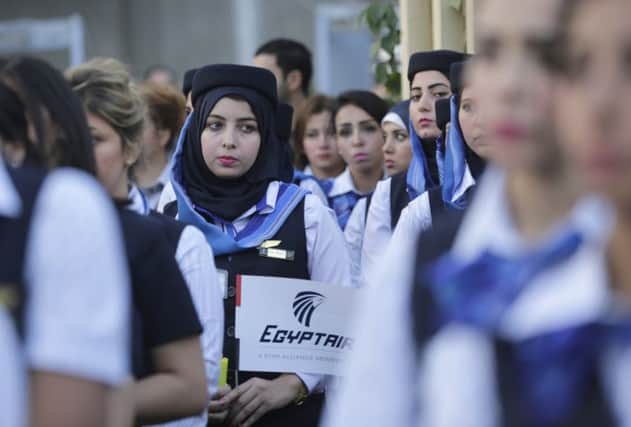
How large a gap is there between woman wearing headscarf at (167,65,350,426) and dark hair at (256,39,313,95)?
3866 millimetres

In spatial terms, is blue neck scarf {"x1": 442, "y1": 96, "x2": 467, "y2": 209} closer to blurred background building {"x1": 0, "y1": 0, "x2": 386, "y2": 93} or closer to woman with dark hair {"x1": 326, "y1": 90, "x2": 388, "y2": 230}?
woman with dark hair {"x1": 326, "y1": 90, "x2": 388, "y2": 230}

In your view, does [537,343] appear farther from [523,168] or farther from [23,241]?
[23,241]

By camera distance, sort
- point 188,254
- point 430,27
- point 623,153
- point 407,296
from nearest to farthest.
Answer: point 623,153
point 407,296
point 188,254
point 430,27

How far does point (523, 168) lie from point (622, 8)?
9.8 inches

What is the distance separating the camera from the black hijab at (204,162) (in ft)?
17.2

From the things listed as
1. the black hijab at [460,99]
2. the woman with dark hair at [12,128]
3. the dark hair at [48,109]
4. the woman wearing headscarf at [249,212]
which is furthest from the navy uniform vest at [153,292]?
the black hijab at [460,99]

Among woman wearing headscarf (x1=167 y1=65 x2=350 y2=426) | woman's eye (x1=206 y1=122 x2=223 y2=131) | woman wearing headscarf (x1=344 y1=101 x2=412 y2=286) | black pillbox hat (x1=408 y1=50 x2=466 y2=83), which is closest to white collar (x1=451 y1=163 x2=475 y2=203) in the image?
woman wearing headscarf (x1=167 y1=65 x2=350 y2=426)

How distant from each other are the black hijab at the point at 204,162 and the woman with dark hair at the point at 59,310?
9.74 ft

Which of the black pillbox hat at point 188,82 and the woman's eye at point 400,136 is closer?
the black pillbox hat at point 188,82

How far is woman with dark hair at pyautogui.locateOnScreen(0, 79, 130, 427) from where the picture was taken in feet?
7.10

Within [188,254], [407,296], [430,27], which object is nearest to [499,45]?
[407,296]

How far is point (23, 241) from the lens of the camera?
221 centimetres

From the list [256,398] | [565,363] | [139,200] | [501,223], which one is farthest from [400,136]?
[565,363]

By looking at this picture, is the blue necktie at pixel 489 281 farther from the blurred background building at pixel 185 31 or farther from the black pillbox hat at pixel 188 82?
the blurred background building at pixel 185 31
